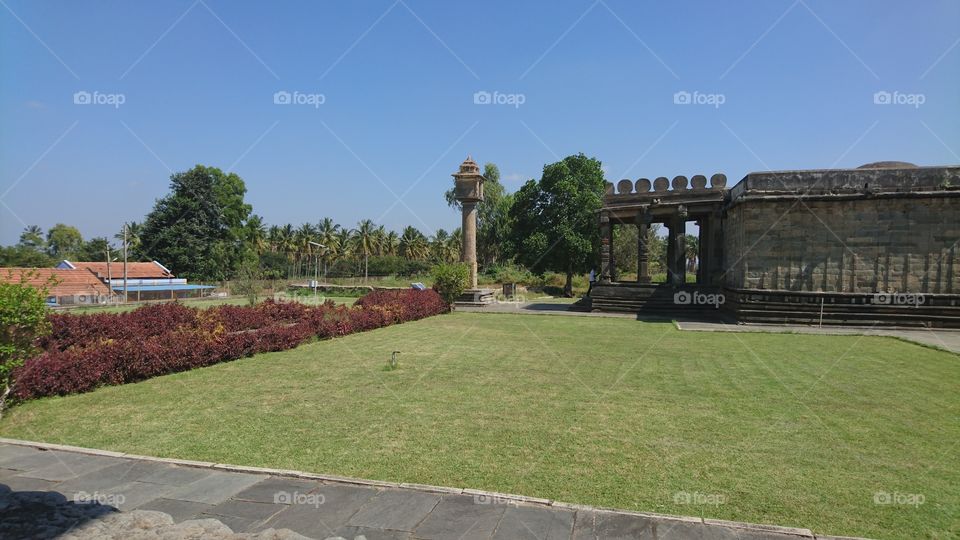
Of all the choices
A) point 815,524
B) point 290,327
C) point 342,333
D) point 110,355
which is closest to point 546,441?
point 815,524

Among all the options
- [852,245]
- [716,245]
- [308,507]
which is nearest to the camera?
[308,507]

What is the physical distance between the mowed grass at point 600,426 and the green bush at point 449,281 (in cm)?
1204

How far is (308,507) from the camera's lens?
150 inches

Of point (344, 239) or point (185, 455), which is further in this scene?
point (344, 239)

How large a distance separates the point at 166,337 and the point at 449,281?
45.1ft

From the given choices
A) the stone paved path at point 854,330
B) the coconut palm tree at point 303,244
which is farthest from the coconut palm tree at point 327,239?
the stone paved path at point 854,330

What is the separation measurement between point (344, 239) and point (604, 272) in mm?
51590

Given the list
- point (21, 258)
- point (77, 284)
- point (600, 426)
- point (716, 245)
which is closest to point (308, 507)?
point (600, 426)

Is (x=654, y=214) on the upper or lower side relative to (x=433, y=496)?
upper

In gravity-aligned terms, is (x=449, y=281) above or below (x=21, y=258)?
below

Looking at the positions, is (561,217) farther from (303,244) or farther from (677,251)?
(303,244)

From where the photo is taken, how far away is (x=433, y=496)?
3.98 meters

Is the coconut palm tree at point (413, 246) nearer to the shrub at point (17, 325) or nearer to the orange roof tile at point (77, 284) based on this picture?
the orange roof tile at point (77, 284)

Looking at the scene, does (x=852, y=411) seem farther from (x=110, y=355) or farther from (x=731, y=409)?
(x=110, y=355)
